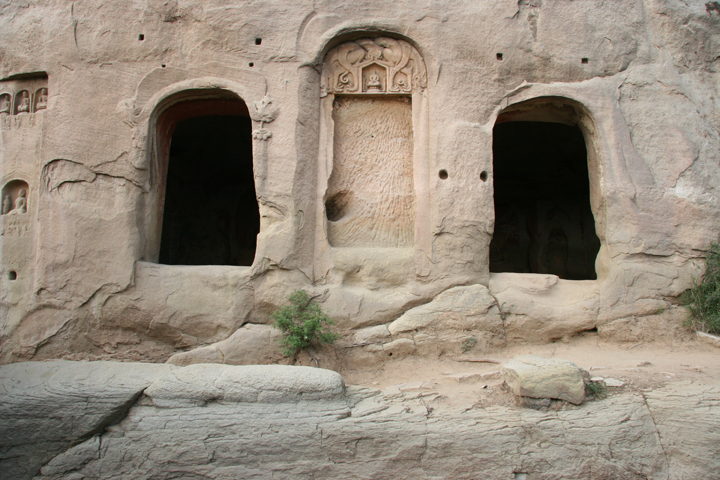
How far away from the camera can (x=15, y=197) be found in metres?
4.94

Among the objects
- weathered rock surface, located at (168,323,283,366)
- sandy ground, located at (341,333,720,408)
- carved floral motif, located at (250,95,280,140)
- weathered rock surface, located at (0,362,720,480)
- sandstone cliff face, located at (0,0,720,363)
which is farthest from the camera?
carved floral motif, located at (250,95,280,140)

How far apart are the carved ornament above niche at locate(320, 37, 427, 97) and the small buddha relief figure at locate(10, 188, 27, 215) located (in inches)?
→ 120

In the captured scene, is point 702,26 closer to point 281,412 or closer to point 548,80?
point 548,80

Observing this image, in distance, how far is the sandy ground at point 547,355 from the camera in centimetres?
353

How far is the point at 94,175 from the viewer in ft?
15.5

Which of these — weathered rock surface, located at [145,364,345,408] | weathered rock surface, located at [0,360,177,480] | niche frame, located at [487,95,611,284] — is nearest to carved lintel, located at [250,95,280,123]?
niche frame, located at [487,95,611,284]

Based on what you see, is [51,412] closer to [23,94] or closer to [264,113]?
[264,113]

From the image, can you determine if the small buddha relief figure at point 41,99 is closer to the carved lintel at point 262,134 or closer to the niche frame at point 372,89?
the carved lintel at point 262,134

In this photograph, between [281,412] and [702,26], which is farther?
[702,26]

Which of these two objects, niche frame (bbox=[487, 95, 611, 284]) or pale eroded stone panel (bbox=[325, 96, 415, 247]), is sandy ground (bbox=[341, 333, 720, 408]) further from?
pale eroded stone panel (bbox=[325, 96, 415, 247])

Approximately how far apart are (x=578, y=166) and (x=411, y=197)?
15.6ft

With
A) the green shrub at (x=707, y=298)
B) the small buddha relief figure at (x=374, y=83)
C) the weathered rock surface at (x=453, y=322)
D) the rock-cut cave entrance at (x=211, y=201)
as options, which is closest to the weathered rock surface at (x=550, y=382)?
the weathered rock surface at (x=453, y=322)

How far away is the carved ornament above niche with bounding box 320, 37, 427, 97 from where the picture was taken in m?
4.96

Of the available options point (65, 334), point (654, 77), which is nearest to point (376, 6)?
point (654, 77)
